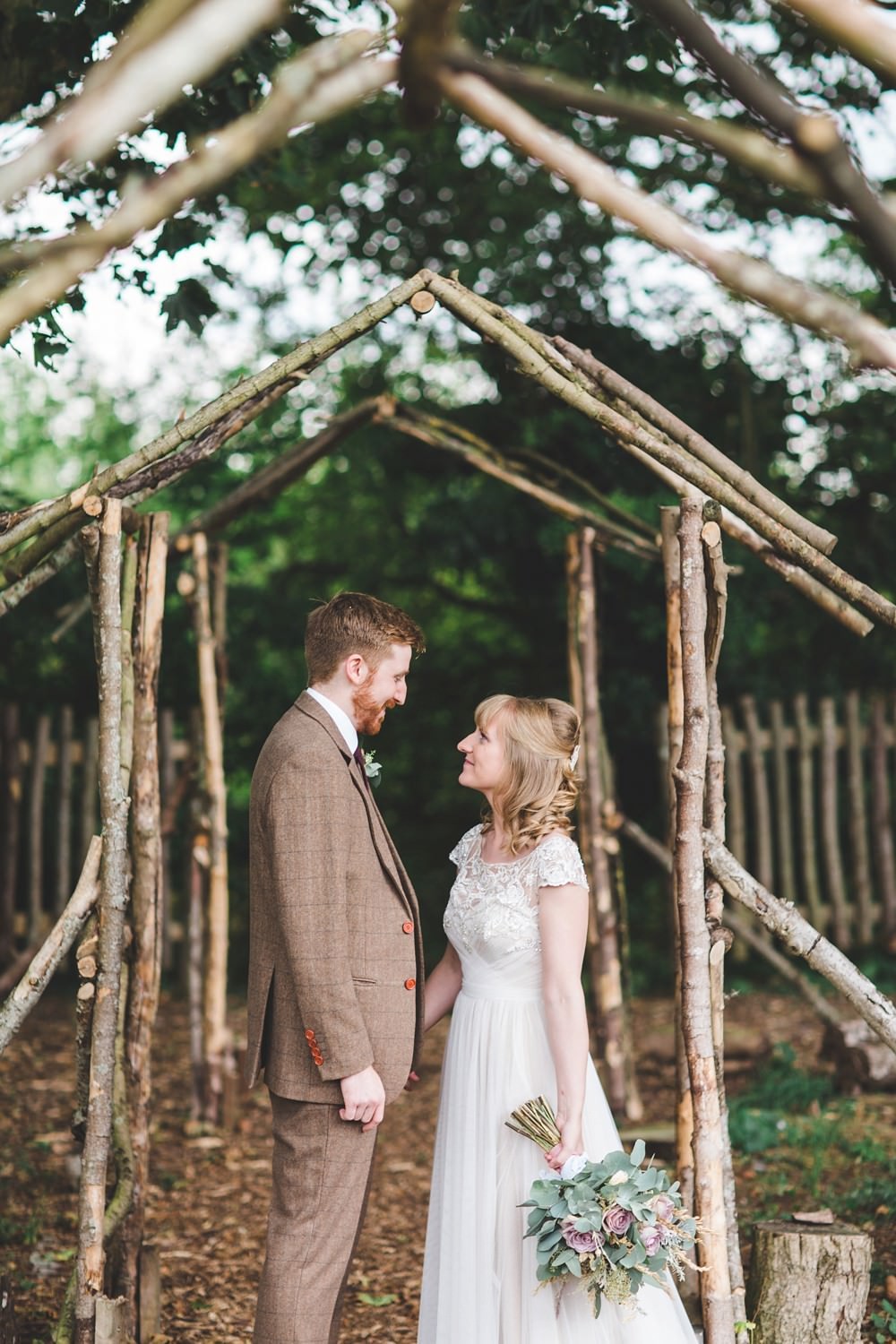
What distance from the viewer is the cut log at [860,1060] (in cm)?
629

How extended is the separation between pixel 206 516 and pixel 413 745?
15.6ft

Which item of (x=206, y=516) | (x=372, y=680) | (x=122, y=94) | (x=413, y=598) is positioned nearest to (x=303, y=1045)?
(x=372, y=680)

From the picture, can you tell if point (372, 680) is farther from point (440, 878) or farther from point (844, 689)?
point (440, 878)

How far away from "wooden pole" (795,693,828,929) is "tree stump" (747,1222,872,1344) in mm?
5143

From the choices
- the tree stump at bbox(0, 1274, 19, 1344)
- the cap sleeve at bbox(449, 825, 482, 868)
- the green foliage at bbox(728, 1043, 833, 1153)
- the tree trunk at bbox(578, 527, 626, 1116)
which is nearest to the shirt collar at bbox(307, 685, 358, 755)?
the cap sleeve at bbox(449, 825, 482, 868)

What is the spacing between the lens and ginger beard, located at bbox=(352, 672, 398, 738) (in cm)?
333

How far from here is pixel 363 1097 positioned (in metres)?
3.07

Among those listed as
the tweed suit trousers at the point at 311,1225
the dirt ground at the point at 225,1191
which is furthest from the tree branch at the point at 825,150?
the dirt ground at the point at 225,1191

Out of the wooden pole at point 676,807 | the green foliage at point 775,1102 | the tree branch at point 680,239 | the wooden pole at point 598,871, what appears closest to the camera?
the tree branch at point 680,239

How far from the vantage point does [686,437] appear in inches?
153

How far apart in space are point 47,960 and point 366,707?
3.69 feet

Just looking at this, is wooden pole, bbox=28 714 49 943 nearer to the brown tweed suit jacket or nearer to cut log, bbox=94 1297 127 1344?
cut log, bbox=94 1297 127 1344

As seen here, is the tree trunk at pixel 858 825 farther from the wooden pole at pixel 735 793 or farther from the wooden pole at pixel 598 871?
the wooden pole at pixel 598 871

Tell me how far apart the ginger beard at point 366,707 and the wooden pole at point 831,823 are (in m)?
5.75
